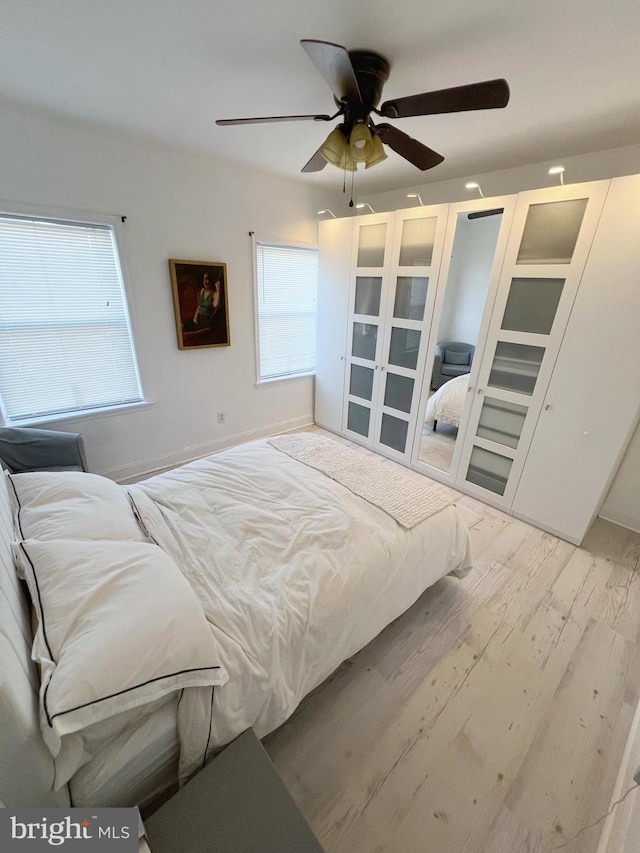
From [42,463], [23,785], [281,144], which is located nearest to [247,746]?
[23,785]

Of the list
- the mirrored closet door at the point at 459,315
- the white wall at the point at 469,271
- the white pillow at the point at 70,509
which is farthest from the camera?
the white wall at the point at 469,271

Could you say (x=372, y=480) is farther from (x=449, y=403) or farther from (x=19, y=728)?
(x=449, y=403)

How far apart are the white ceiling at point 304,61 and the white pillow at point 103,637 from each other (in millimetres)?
1949

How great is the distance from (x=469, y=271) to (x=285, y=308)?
1.84 meters

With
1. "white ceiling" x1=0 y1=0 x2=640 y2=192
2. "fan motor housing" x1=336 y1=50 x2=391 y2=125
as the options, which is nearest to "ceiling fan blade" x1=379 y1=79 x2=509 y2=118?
"fan motor housing" x1=336 y1=50 x2=391 y2=125

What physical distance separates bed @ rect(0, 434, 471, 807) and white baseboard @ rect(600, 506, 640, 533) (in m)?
1.62

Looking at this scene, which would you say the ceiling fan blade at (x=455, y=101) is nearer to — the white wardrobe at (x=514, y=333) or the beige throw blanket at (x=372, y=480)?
the white wardrobe at (x=514, y=333)

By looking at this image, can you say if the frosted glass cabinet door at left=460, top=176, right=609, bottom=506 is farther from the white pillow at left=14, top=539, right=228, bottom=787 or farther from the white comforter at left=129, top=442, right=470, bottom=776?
the white pillow at left=14, top=539, right=228, bottom=787

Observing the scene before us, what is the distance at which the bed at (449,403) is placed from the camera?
320 centimetres

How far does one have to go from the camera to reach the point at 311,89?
5.45 ft

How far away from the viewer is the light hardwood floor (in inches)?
43.4

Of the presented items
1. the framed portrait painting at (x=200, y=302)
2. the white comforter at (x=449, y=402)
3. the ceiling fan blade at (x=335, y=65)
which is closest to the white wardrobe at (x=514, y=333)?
the white comforter at (x=449, y=402)

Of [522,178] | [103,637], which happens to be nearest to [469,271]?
[522,178]

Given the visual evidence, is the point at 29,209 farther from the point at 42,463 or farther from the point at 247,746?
the point at 247,746
